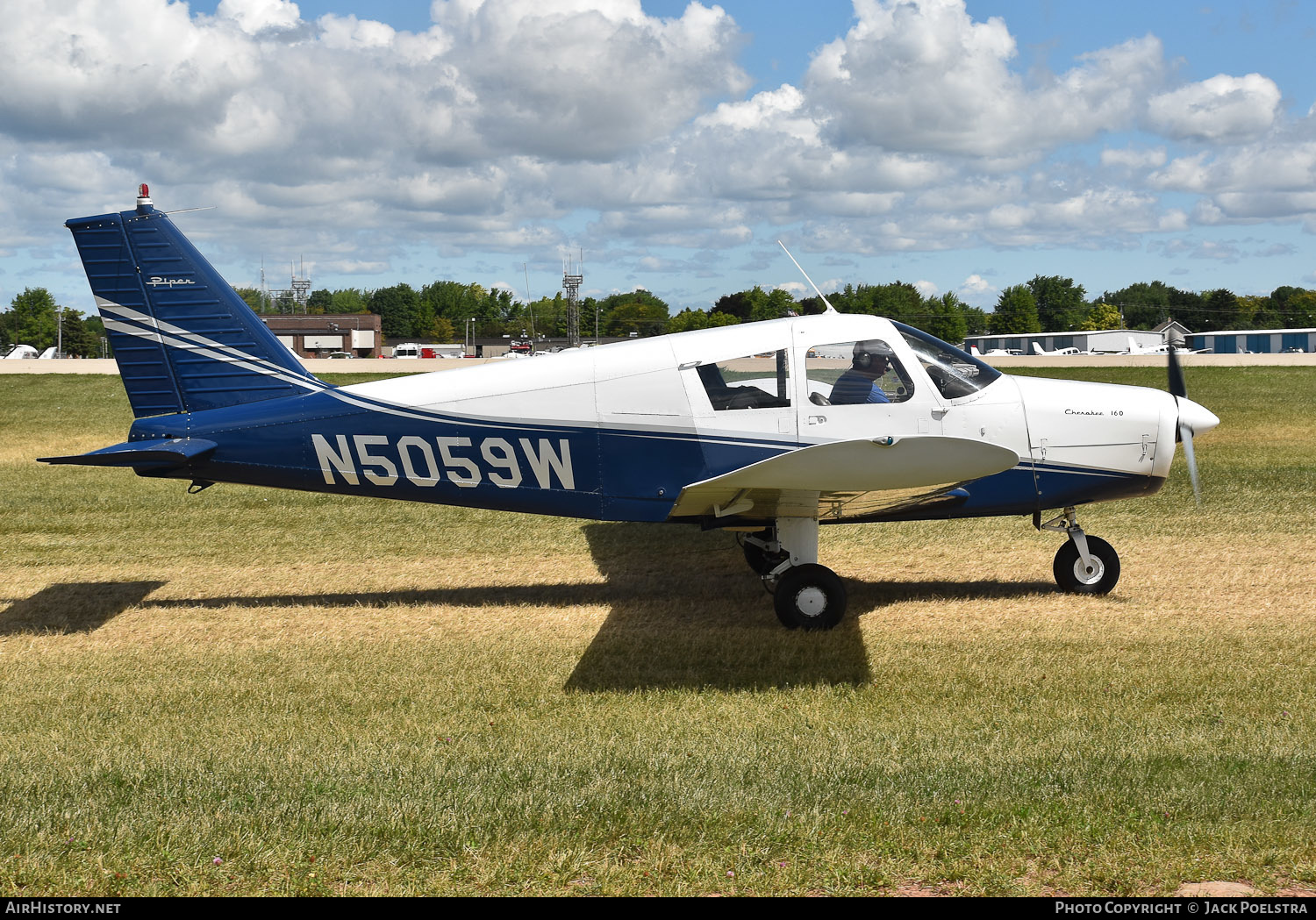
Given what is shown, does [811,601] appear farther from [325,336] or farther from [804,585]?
[325,336]

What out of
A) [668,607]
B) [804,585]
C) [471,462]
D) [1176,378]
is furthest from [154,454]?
[1176,378]

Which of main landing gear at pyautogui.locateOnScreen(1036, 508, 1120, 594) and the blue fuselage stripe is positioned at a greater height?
the blue fuselage stripe

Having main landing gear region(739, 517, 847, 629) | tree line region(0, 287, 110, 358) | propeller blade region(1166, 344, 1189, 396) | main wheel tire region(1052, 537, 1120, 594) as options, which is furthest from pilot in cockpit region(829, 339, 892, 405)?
tree line region(0, 287, 110, 358)

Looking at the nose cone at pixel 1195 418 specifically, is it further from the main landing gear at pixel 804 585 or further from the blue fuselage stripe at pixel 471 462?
the main landing gear at pixel 804 585

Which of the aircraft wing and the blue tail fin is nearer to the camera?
the aircraft wing

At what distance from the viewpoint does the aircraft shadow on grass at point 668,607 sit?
730cm

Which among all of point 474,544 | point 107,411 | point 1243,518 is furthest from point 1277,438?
point 107,411

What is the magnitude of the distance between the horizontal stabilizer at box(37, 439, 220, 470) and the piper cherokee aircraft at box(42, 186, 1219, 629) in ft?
0.07

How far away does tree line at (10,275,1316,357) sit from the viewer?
140500 millimetres

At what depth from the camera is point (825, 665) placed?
7.39 m

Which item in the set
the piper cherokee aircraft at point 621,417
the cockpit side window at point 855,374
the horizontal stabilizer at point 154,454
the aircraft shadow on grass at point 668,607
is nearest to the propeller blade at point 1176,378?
the piper cherokee aircraft at point 621,417

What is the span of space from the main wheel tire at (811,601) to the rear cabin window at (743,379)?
1404mm

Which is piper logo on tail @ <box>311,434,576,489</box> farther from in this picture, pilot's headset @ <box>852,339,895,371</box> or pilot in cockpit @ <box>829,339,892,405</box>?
pilot's headset @ <box>852,339,895,371</box>
